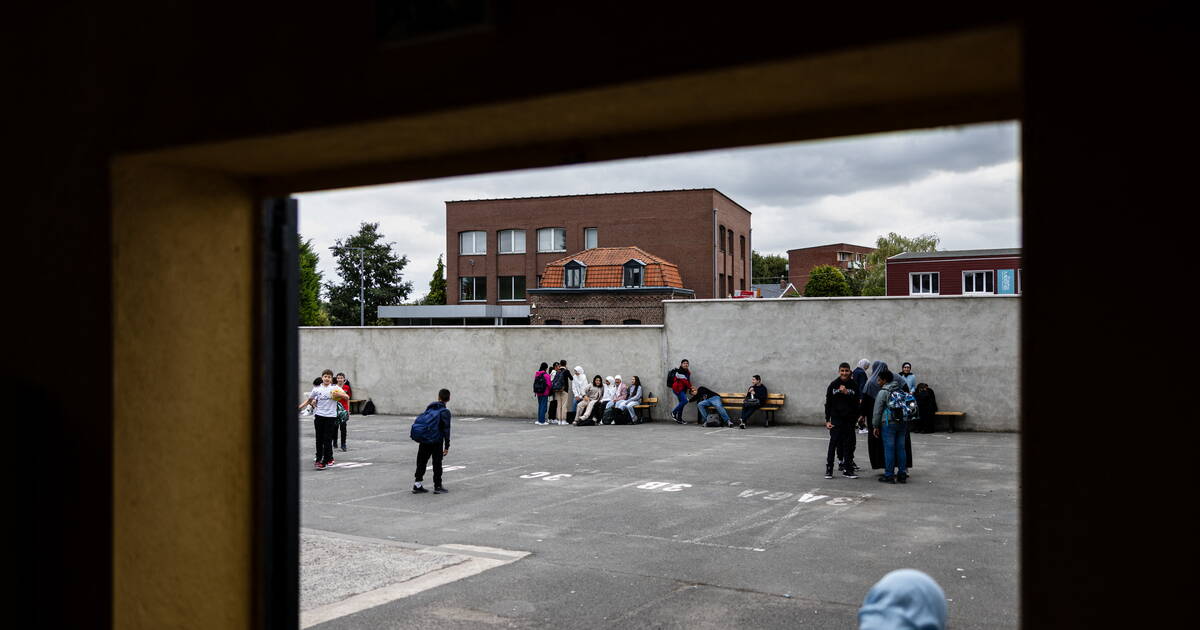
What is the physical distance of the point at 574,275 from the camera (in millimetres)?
47656

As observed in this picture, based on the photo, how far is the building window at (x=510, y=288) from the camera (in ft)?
197

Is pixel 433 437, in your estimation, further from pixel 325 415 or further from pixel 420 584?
pixel 420 584

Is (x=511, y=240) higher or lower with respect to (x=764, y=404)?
higher

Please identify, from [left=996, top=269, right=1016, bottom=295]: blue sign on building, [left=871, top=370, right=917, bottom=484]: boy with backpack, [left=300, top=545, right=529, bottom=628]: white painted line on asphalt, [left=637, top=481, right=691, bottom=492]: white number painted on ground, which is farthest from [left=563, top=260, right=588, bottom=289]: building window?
[left=300, top=545, right=529, bottom=628]: white painted line on asphalt

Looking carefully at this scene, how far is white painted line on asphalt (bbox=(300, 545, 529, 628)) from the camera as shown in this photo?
7.04m

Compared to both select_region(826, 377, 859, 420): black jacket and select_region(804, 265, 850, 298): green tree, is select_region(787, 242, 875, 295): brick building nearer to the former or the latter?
select_region(804, 265, 850, 298): green tree

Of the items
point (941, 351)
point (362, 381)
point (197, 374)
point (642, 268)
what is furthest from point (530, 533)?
point (642, 268)

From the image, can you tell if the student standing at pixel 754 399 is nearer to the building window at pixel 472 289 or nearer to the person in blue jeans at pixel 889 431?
the person in blue jeans at pixel 889 431

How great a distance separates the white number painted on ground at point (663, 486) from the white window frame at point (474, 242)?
1879 inches

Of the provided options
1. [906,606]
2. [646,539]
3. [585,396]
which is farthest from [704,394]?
[906,606]

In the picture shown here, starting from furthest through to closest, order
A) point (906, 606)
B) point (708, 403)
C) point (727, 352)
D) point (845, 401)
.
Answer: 1. point (727, 352)
2. point (708, 403)
3. point (845, 401)
4. point (906, 606)

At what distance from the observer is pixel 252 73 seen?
2338 mm

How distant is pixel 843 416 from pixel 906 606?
11106 mm
